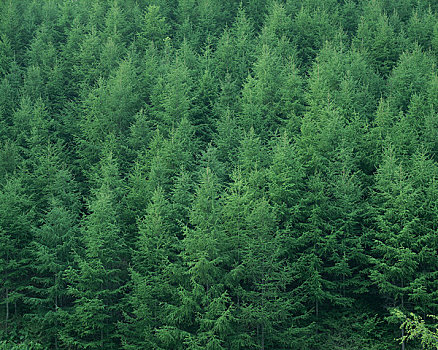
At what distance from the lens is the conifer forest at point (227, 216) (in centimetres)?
2219

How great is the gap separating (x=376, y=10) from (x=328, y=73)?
21519mm

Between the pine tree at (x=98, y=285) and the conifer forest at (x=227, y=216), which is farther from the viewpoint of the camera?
the pine tree at (x=98, y=285)

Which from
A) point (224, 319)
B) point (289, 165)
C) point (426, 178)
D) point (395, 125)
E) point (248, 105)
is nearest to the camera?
point (224, 319)

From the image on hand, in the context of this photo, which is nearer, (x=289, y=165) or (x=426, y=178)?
(x=426, y=178)

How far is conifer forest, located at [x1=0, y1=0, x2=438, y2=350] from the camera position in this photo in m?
22.2

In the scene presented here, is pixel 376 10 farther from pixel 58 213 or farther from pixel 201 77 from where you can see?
pixel 58 213

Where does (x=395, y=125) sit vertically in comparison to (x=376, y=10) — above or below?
below

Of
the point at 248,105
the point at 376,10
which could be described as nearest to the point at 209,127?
the point at 248,105

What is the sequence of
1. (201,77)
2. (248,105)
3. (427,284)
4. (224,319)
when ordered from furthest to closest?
(201,77)
(248,105)
(427,284)
(224,319)

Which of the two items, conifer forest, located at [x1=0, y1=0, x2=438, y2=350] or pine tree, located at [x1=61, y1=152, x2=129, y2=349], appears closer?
conifer forest, located at [x1=0, y1=0, x2=438, y2=350]

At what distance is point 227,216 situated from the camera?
926 inches

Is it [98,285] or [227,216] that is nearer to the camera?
[227,216]

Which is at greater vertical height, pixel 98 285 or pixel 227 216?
pixel 227 216

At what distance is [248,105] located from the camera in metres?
34.0
